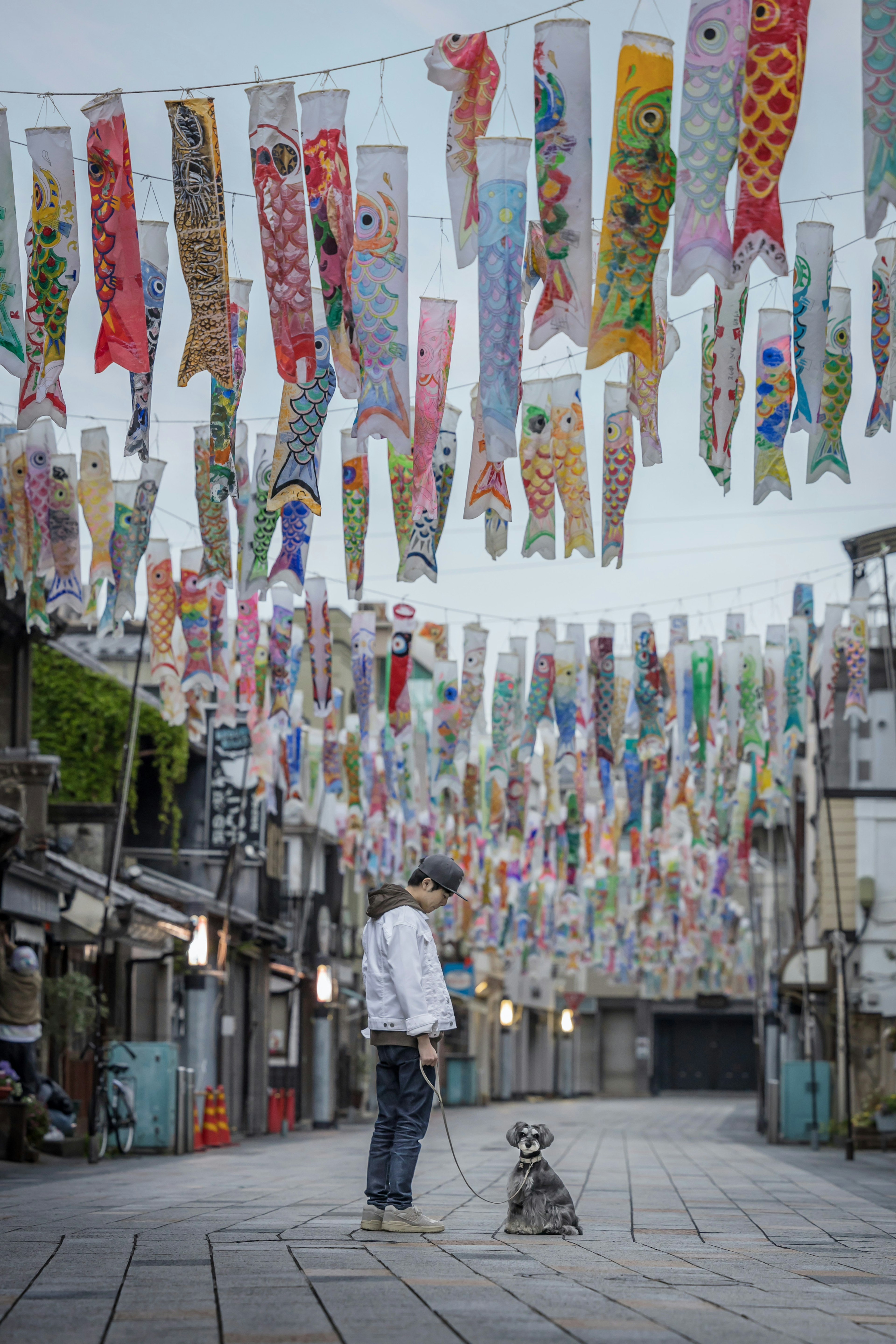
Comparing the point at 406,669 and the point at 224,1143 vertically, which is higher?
the point at 406,669

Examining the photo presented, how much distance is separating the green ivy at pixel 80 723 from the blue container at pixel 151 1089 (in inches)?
240

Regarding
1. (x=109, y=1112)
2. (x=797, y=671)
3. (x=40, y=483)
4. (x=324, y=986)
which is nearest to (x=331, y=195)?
(x=40, y=483)

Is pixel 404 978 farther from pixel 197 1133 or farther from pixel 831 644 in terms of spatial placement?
pixel 197 1133

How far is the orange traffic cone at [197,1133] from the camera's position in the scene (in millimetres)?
18828

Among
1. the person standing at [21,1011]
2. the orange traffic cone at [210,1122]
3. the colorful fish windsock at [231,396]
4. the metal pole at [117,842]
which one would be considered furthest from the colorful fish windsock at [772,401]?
the orange traffic cone at [210,1122]

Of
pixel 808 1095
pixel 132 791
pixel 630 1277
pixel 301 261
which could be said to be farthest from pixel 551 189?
pixel 808 1095

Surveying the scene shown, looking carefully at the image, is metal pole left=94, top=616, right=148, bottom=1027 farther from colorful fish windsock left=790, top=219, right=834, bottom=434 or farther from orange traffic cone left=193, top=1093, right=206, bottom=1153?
colorful fish windsock left=790, top=219, right=834, bottom=434

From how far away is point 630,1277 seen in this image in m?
5.71

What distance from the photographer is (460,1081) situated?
151ft

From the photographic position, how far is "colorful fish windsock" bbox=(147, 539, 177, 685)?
1481 centimetres

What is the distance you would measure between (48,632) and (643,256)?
9.90 m

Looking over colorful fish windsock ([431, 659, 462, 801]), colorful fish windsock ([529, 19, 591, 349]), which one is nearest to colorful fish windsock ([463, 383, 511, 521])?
colorful fish windsock ([529, 19, 591, 349])

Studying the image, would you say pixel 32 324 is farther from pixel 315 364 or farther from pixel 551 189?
pixel 551 189

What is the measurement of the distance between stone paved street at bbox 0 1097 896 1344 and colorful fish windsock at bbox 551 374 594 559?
466 centimetres
